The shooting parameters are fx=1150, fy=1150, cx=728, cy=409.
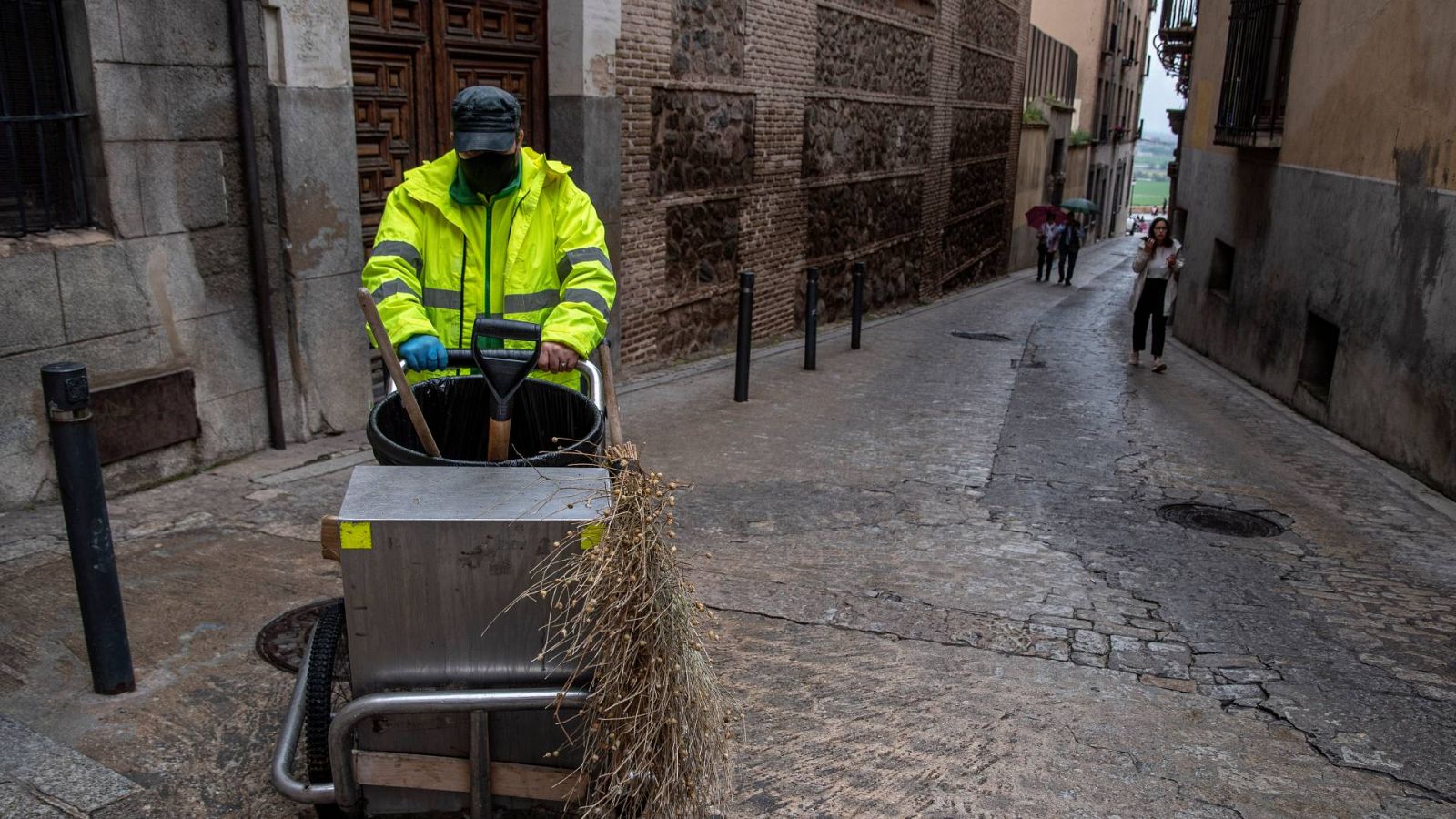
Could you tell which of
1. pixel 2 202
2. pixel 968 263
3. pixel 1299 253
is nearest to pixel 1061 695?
pixel 2 202

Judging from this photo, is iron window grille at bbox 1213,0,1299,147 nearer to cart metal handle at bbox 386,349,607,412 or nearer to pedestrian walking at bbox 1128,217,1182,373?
pedestrian walking at bbox 1128,217,1182,373

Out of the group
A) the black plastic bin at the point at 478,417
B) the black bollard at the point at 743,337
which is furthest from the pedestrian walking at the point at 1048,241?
the black plastic bin at the point at 478,417

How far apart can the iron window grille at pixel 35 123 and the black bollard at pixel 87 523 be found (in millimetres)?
2481

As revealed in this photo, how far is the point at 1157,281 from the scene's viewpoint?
476 inches

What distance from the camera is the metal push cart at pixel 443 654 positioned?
102 inches

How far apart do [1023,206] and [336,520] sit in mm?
28685

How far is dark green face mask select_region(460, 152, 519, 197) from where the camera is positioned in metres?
3.43

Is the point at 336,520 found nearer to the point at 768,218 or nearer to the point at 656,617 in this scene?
the point at 656,617

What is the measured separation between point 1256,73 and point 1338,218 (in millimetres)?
3640

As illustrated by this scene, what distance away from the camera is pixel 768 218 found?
12828 mm

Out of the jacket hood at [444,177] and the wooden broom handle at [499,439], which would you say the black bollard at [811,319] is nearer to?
the jacket hood at [444,177]

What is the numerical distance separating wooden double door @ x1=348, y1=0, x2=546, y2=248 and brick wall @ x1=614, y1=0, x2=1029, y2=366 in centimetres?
121

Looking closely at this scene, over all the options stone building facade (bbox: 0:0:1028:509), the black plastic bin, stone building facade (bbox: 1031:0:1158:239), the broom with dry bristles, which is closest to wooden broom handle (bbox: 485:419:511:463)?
the black plastic bin

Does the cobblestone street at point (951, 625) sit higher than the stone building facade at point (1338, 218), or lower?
lower
